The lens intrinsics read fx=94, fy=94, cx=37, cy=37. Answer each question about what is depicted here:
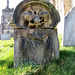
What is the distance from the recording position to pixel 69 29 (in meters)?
3.97

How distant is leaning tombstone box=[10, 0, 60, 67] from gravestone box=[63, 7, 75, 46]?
1.59 m

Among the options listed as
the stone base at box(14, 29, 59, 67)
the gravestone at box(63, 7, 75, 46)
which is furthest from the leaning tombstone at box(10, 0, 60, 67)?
the gravestone at box(63, 7, 75, 46)

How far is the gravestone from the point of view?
12.9 ft

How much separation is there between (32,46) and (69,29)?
215 centimetres

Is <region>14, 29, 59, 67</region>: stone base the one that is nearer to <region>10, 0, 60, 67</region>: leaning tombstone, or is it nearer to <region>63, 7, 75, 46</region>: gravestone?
<region>10, 0, 60, 67</region>: leaning tombstone

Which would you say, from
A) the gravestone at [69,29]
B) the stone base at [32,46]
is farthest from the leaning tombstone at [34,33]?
the gravestone at [69,29]

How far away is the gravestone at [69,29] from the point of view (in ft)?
12.9

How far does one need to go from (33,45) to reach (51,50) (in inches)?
20.2

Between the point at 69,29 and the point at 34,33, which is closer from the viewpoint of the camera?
the point at 34,33

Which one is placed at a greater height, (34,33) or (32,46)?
(34,33)

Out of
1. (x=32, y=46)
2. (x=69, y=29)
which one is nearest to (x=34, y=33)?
(x=32, y=46)

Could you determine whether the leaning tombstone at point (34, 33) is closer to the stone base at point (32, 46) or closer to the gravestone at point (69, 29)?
the stone base at point (32, 46)

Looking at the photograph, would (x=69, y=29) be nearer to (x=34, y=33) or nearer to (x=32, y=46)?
(x=34, y=33)

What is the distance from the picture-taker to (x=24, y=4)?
8.20ft
